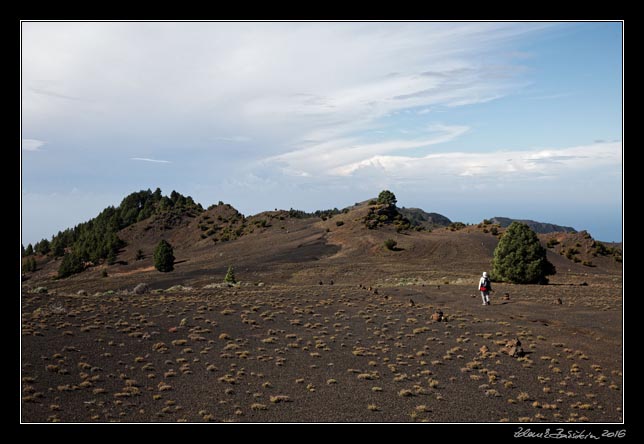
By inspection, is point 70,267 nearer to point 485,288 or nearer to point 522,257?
point 522,257

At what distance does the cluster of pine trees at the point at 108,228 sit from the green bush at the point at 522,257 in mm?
86494

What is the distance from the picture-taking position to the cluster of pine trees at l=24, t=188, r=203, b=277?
10398cm

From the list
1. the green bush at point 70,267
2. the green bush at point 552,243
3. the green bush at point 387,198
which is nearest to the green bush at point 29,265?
the green bush at point 70,267

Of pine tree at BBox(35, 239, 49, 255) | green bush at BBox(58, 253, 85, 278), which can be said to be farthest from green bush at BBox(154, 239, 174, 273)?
pine tree at BBox(35, 239, 49, 255)

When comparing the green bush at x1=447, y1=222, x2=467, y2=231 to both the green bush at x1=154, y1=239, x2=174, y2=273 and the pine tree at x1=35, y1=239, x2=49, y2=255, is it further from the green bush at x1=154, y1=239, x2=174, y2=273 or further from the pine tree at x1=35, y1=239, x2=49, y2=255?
the pine tree at x1=35, y1=239, x2=49, y2=255

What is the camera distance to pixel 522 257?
37.9 m

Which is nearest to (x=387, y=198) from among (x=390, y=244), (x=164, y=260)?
(x=390, y=244)

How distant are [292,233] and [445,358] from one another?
70.0 m

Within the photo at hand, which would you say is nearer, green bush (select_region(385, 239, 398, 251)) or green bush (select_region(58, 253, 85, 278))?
green bush (select_region(385, 239, 398, 251))

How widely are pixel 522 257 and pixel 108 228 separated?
11728 centimetres

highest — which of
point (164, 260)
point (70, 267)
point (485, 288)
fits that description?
point (485, 288)

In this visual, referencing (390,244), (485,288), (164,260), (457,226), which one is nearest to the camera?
(485,288)

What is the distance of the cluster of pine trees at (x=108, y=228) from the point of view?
10398cm

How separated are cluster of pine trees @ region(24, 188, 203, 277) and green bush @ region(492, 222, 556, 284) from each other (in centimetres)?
8649
